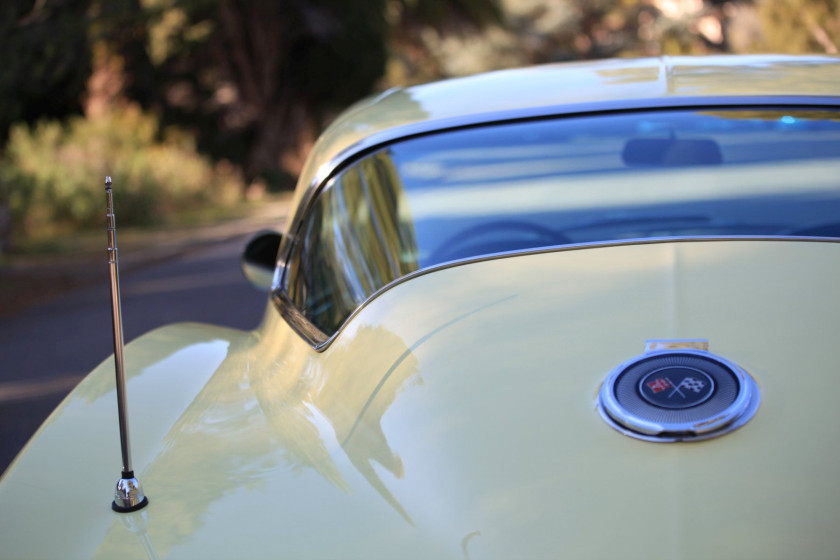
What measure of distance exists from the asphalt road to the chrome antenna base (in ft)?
8.72

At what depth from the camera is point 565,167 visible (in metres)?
2.88

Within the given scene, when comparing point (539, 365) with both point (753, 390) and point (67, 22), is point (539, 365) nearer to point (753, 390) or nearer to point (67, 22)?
point (753, 390)

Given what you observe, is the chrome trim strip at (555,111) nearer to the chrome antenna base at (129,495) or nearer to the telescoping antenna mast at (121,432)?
the telescoping antenna mast at (121,432)

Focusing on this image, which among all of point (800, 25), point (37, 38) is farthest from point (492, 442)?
point (800, 25)

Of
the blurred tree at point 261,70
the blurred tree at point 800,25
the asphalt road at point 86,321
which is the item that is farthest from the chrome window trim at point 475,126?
the blurred tree at point 261,70

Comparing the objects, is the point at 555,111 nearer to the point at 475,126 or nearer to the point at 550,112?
the point at 550,112

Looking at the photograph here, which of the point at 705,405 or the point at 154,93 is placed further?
the point at 154,93

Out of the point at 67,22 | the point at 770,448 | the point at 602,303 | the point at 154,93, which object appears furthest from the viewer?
the point at 154,93

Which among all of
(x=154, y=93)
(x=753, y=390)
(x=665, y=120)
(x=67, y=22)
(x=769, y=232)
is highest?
(x=154, y=93)

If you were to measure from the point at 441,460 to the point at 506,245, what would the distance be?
1026 mm

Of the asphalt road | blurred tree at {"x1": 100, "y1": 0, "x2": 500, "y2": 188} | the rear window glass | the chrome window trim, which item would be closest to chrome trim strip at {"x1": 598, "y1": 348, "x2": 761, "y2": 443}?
the chrome window trim

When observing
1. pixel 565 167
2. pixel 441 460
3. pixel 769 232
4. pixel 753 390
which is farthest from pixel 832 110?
pixel 441 460

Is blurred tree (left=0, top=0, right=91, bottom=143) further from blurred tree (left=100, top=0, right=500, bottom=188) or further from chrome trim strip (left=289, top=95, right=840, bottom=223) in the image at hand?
blurred tree (left=100, top=0, right=500, bottom=188)

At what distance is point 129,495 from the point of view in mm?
1866
